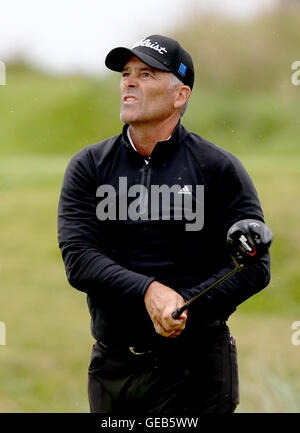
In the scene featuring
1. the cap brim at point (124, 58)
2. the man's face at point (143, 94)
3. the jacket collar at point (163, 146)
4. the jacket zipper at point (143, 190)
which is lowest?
the jacket zipper at point (143, 190)

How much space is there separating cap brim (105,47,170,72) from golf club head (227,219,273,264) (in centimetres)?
87

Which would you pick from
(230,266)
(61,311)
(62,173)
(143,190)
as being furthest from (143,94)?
(62,173)

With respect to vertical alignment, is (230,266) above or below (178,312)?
above

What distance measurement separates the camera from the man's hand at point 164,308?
151 inches

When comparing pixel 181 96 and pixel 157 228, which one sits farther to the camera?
pixel 181 96

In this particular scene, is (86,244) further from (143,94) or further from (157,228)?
(143,94)

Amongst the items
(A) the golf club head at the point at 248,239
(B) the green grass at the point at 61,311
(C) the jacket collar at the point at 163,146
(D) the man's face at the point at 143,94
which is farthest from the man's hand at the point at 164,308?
(B) the green grass at the point at 61,311

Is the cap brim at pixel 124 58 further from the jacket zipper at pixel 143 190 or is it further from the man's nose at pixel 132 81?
the jacket zipper at pixel 143 190

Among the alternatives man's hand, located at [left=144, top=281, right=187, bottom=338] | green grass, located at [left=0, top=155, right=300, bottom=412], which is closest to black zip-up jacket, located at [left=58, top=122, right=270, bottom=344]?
man's hand, located at [left=144, top=281, right=187, bottom=338]

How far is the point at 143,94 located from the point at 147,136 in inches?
7.8

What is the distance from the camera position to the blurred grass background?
36.7ft

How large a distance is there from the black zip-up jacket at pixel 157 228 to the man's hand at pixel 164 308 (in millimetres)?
108

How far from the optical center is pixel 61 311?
592 inches
